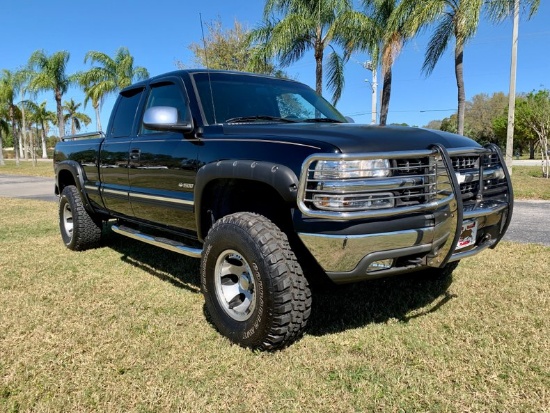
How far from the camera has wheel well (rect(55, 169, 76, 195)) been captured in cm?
595

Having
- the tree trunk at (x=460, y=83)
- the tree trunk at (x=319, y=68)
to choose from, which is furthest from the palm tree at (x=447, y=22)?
the tree trunk at (x=319, y=68)

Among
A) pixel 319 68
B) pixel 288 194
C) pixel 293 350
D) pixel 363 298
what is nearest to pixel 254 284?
pixel 293 350

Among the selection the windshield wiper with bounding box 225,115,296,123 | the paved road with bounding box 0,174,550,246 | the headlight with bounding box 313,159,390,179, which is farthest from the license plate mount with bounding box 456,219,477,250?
the paved road with bounding box 0,174,550,246

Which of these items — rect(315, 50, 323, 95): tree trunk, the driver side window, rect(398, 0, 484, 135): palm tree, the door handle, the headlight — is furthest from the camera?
rect(315, 50, 323, 95): tree trunk

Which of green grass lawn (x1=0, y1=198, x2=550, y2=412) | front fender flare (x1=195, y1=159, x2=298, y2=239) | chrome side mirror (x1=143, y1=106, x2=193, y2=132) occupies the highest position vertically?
chrome side mirror (x1=143, y1=106, x2=193, y2=132)

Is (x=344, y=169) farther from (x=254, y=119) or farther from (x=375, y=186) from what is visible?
(x=254, y=119)

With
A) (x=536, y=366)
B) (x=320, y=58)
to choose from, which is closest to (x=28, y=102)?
(x=320, y=58)

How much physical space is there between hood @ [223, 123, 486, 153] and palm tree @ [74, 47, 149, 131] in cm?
2507

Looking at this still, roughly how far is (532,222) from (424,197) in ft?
18.7

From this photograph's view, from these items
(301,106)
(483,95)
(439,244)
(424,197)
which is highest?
(483,95)

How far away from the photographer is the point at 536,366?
258 centimetres

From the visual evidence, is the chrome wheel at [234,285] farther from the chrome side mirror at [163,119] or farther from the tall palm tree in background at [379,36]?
the tall palm tree in background at [379,36]

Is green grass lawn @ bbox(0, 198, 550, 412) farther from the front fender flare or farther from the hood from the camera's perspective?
the hood

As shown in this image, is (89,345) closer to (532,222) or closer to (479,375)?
(479,375)
